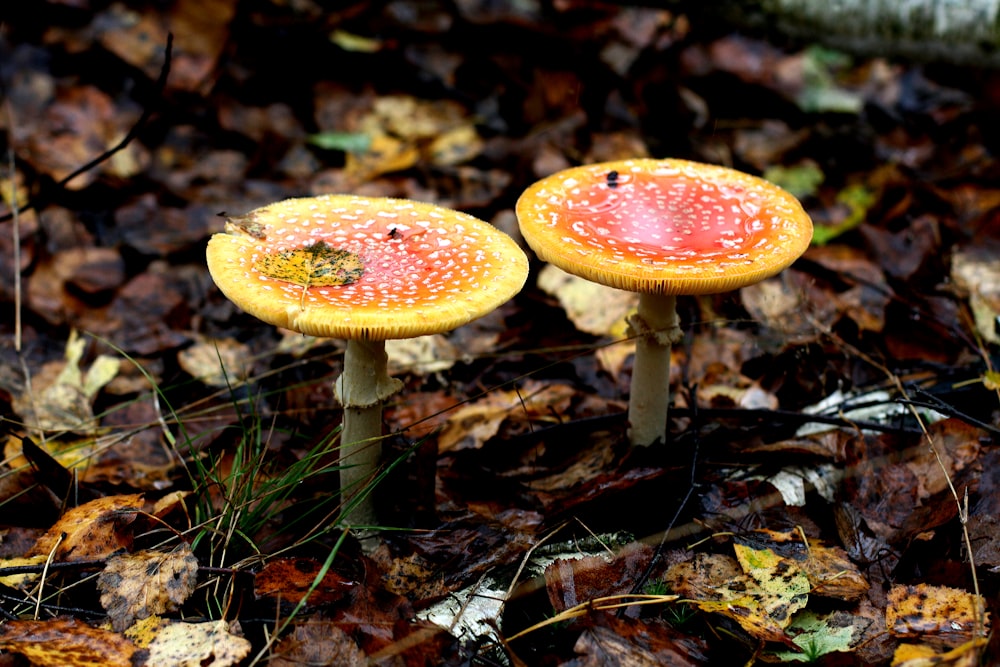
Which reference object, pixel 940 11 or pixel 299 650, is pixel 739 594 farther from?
pixel 940 11

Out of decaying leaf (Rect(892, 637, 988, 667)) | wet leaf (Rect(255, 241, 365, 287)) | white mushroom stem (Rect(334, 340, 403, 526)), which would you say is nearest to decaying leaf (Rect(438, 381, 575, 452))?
white mushroom stem (Rect(334, 340, 403, 526))

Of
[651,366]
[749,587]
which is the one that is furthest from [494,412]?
[749,587]

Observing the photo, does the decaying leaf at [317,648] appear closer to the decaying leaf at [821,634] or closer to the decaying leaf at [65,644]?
the decaying leaf at [65,644]

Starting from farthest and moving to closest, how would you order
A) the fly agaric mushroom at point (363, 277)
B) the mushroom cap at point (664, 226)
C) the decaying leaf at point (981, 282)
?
1. the decaying leaf at point (981, 282)
2. the mushroom cap at point (664, 226)
3. the fly agaric mushroom at point (363, 277)

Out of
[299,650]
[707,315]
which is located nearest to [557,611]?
[299,650]

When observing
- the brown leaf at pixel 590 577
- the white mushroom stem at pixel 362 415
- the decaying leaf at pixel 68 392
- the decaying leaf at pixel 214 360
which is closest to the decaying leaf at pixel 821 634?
the brown leaf at pixel 590 577

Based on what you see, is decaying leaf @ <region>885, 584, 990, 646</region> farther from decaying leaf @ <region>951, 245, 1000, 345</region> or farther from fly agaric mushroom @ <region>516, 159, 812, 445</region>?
decaying leaf @ <region>951, 245, 1000, 345</region>

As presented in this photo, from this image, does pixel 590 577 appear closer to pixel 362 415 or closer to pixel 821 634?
pixel 821 634
